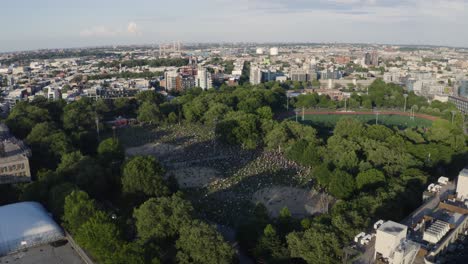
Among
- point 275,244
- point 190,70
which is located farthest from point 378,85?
point 275,244

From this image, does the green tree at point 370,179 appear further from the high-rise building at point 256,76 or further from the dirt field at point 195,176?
the high-rise building at point 256,76

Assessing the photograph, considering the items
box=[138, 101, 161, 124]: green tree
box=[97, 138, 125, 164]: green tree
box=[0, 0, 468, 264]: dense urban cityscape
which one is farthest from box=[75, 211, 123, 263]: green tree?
box=[138, 101, 161, 124]: green tree

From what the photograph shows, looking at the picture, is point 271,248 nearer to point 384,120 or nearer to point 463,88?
point 384,120

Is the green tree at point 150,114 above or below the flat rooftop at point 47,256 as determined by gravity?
above

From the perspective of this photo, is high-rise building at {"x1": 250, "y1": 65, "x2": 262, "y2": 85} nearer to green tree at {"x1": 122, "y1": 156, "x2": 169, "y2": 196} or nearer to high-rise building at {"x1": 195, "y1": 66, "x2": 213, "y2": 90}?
high-rise building at {"x1": 195, "y1": 66, "x2": 213, "y2": 90}

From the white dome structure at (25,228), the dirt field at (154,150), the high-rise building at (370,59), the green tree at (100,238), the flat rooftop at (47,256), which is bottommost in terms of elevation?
the dirt field at (154,150)

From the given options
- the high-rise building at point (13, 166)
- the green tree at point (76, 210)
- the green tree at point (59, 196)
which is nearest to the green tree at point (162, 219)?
the green tree at point (76, 210)
